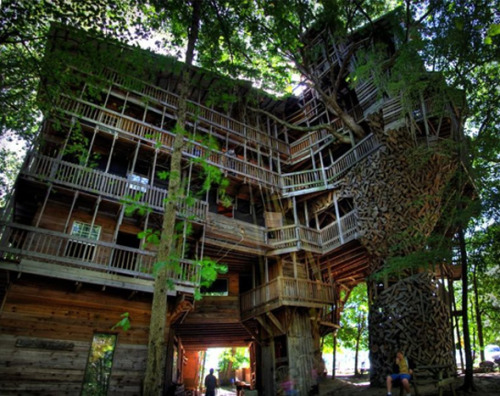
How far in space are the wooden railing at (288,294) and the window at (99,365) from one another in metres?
7.62

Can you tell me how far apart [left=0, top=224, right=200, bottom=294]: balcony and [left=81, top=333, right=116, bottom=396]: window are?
2191mm

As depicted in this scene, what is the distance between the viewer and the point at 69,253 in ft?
42.8

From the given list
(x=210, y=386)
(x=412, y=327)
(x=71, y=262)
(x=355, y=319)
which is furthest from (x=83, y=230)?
(x=355, y=319)

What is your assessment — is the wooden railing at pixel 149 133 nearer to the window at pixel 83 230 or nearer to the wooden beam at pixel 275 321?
the window at pixel 83 230

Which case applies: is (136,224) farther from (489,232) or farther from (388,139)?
(489,232)

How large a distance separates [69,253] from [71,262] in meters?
1.77

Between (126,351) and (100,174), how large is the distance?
23.6 ft

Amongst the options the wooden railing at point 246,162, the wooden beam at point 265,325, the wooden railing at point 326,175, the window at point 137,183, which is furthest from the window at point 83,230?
the wooden railing at point 326,175

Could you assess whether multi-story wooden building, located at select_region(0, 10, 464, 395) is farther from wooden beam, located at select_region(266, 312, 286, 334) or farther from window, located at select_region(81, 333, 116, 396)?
window, located at select_region(81, 333, 116, 396)

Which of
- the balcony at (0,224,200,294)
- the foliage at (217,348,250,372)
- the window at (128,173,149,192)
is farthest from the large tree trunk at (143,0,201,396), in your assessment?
the foliage at (217,348,250,372)

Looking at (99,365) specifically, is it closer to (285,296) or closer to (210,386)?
(210,386)

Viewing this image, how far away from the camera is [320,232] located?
18828 millimetres

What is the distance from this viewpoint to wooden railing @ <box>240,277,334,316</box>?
1648 centimetres

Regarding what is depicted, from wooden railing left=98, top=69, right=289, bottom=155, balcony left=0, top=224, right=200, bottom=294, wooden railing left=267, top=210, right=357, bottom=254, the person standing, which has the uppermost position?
wooden railing left=98, top=69, right=289, bottom=155
